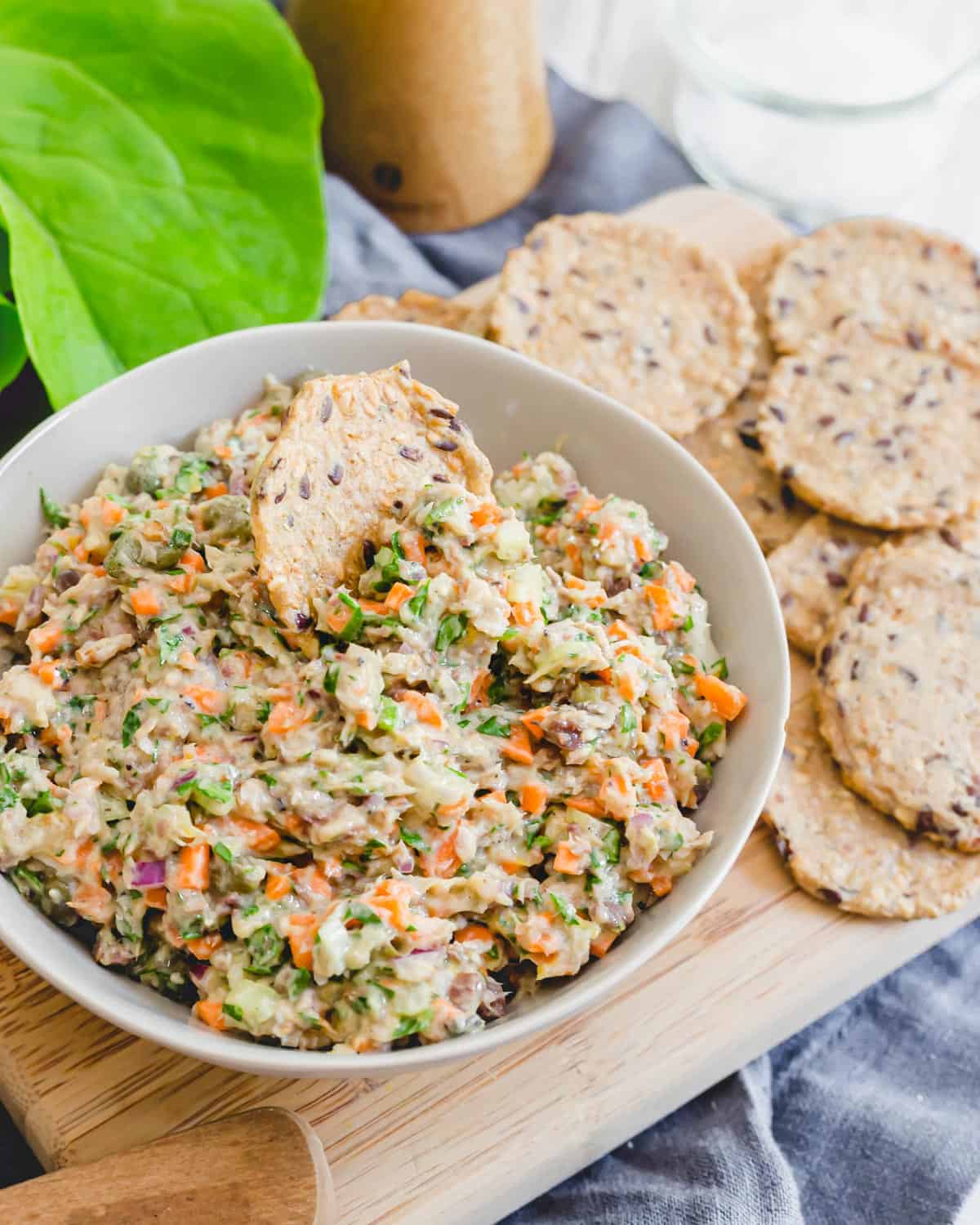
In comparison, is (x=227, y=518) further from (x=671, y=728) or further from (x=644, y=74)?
(x=644, y=74)

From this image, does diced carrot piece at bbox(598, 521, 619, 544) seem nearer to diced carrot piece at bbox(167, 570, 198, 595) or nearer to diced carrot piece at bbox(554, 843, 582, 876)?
diced carrot piece at bbox(554, 843, 582, 876)

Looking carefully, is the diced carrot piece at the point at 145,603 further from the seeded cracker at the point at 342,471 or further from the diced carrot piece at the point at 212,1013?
the diced carrot piece at the point at 212,1013

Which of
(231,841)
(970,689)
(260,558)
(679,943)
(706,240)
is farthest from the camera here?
(706,240)

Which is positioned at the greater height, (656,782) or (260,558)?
(260,558)

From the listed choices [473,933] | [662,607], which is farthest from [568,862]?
[662,607]

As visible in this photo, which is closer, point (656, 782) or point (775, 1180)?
point (656, 782)

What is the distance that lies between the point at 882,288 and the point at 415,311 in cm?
127

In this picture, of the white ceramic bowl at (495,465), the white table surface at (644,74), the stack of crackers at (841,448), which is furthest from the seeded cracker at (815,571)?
the white table surface at (644,74)

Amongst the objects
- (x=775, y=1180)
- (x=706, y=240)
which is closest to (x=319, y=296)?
(x=706, y=240)

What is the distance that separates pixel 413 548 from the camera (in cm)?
233

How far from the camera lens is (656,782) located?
229cm

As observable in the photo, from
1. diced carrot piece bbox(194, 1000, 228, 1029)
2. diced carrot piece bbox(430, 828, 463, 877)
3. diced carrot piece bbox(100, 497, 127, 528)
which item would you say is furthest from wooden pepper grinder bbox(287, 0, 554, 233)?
diced carrot piece bbox(194, 1000, 228, 1029)

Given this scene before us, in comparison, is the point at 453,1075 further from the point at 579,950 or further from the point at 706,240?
the point at 706,240

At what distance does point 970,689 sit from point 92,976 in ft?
6.24
